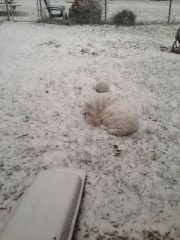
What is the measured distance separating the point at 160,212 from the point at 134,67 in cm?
418

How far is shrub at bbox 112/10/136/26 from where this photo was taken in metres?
10.4

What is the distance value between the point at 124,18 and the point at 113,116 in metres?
7.65

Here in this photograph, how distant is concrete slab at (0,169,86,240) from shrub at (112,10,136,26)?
8741 millimetres

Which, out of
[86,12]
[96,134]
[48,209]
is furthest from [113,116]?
[86,12]

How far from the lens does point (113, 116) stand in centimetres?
394

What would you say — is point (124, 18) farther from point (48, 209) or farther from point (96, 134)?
point (48, 209)

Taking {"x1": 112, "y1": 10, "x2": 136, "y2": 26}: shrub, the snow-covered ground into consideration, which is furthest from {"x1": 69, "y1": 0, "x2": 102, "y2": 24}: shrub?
the snow-covered ground

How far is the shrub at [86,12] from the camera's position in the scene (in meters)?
10.4

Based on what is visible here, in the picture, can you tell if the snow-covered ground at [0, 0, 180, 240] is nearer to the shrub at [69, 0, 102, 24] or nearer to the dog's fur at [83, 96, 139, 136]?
the dog's fur at [83, 96, 139, 136]

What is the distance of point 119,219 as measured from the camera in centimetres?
267

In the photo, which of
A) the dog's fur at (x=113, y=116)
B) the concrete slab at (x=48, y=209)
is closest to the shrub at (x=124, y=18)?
the dog's fur at (x=113, y=116)

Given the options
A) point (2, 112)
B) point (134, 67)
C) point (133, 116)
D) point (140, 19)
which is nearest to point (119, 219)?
point (133, 116)

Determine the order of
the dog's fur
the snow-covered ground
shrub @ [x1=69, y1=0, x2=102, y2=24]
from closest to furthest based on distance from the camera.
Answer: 1. the snow-covered ground
2. the dog's fur
3. shrub @ [x1=69, y1=0, x2=102, y2=24]

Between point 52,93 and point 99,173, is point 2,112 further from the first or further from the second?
point 99,173
